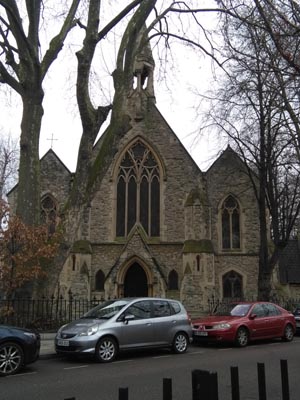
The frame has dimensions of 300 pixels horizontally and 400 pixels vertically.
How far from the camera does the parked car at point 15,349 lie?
28.7 ft

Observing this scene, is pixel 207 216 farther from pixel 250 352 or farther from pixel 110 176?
pixel 250 352

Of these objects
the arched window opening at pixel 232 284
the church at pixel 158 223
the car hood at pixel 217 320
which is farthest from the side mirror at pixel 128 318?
the arched window opening at pixel 232 284

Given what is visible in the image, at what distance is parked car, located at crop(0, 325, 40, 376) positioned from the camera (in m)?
8.74

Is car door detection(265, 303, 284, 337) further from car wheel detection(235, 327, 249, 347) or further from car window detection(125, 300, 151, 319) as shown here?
car window detection(125, 300, 151, 319)

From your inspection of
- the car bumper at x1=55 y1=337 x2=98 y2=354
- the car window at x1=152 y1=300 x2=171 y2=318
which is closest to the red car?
the car window at x1=152 y1=300 x2=171 y2=318

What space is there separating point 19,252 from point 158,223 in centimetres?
1267

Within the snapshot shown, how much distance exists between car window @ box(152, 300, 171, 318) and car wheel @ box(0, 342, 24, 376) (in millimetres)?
3928

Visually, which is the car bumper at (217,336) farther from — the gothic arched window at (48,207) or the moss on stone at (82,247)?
the gothic arched window at (48,207)

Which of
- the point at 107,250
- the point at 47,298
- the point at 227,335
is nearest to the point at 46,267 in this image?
the point at 47,298

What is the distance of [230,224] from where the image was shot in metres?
25.5

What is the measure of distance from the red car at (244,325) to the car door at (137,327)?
8.30 feet

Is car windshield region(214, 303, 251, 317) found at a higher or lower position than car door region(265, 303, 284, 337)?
higher

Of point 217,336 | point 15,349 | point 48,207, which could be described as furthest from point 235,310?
point 48,207

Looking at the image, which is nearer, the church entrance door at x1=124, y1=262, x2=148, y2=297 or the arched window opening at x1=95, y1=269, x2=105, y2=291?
the arched window opening at x1=95, y1=269, x2=105, y2=291
